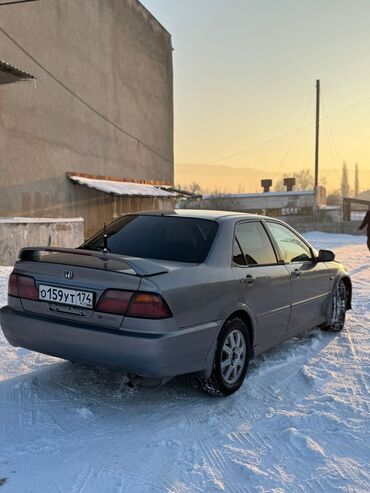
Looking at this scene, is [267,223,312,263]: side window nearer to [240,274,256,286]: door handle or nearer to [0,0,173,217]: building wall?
[240,274,256,286]: door handle

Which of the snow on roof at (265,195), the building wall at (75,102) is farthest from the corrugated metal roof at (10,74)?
the snow on roof at (265,195)

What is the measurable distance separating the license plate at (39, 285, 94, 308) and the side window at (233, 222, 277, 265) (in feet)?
4.33

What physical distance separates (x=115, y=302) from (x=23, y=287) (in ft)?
2.93

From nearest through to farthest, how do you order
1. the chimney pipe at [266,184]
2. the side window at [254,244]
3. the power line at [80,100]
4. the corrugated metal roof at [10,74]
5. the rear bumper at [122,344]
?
the rear bumper at [122,344], the side window at [254,244], the corrugated metal roof at [10,74], the power line at [80,100], the chimney pipe at [266,184]

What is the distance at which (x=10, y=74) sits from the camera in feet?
32.9

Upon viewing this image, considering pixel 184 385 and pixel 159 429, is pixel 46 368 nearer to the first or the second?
pixel 184 385

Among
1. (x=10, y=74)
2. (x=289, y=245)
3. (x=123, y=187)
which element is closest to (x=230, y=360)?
(x=289, y=245)

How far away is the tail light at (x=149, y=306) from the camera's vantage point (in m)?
3.25

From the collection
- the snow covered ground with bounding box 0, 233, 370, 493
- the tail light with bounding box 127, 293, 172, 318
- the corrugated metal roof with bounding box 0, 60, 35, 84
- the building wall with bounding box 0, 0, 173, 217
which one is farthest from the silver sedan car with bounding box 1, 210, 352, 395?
the building wall with bounding box 0, 0, 173, 217

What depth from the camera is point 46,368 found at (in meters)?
4.44

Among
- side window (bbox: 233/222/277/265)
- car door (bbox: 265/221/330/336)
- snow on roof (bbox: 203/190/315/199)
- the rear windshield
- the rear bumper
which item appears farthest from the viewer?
snow on roof (bbox: 203/190/315/199)

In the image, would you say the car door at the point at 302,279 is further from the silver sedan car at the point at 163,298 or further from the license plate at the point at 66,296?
the license plate at the point at 66,296

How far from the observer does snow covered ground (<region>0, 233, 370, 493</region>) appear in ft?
8.82

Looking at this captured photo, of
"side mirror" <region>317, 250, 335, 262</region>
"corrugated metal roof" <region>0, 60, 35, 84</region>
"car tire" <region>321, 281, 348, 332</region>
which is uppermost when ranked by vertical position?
"corrugated metal roof" <region>0, 60, 35, 84</region>
